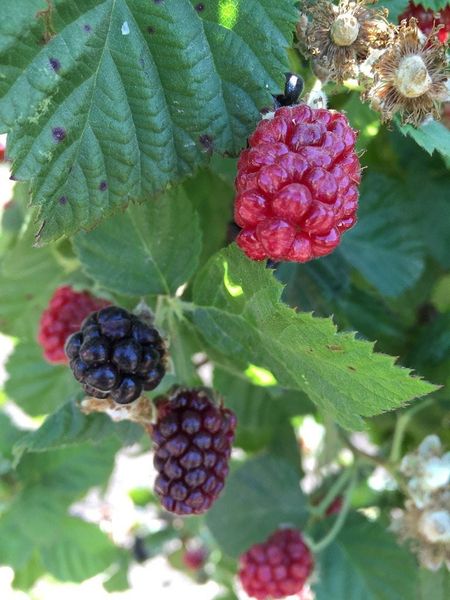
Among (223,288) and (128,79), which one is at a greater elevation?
(128,79)

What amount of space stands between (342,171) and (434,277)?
46.0 inches

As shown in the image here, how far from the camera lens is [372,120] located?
4.02 ft

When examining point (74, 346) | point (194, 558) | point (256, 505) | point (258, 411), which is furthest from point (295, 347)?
point (194, 558)

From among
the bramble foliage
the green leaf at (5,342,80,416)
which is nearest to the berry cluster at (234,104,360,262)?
the bramble foliage

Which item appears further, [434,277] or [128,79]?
[434,277]

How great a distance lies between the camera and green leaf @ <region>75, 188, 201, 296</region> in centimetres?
122

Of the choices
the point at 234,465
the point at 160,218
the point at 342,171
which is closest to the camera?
the point at 342,171

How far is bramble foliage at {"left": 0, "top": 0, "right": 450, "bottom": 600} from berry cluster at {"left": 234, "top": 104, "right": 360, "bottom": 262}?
69 millimetres

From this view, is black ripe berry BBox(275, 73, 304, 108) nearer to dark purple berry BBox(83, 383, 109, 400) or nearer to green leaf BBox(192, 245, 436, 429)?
green leaf BBox(192, 245, 436, 429)

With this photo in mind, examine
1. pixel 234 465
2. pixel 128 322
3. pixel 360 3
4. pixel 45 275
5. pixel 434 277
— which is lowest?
pixel 234 465

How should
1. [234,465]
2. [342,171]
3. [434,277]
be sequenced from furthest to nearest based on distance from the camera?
[234,465], [434,277], [342,171]

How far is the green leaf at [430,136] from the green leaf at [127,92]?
7.2 inches

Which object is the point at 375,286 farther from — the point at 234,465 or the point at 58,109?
the point at 58,109

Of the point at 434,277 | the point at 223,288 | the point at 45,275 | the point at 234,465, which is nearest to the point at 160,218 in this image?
the point at 223,288
